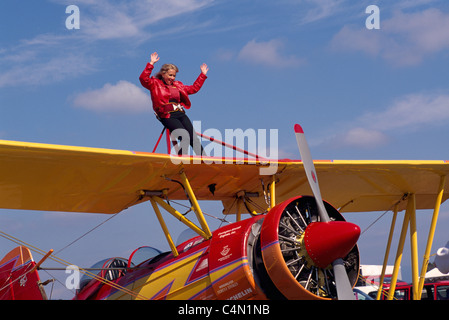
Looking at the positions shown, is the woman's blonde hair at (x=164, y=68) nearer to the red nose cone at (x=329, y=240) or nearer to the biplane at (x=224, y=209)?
the biplane at (x=224, y=209)

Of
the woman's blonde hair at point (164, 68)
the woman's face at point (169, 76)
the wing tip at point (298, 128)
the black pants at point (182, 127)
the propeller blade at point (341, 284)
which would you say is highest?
the woman's blonde hair at point (164, 68)

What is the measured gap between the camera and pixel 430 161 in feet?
34.2

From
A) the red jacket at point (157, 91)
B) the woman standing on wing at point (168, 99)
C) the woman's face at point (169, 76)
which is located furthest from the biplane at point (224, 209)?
the woman's face at point (169, 76)

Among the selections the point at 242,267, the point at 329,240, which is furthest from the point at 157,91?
the point at 329,240

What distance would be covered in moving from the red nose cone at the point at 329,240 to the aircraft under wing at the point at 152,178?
2.04 meters

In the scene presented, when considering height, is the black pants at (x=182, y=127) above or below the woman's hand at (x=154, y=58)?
below

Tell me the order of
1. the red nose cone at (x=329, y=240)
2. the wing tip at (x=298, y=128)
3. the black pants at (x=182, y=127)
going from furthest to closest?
1. the black pants at (x=182, y=127)
2. the wing tip at (x=298, y=128)
3. the red nose cone at (x=329, y=240)

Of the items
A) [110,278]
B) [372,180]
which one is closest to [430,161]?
[372,180]

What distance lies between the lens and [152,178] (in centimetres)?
941

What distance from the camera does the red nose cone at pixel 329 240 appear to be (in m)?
7.45

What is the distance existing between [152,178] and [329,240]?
3.09 meters

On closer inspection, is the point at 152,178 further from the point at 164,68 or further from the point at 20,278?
the point at 20,278

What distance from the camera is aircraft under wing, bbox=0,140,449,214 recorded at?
8461 millimetres
